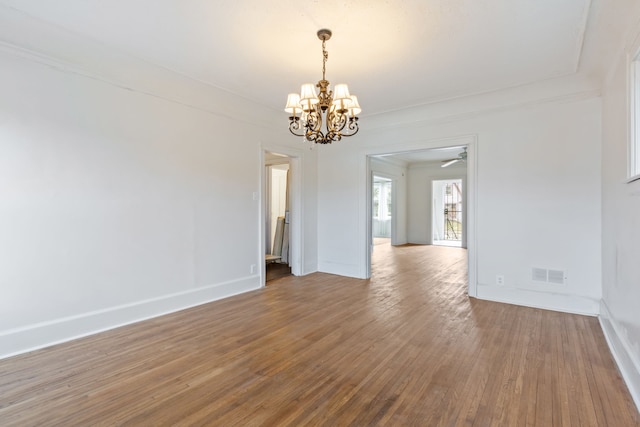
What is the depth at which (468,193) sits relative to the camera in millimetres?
4496

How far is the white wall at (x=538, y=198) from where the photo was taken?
3664 mm

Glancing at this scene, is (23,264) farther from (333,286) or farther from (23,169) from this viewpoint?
(333,286)

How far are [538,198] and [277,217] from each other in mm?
5180

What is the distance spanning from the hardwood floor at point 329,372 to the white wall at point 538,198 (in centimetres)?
43

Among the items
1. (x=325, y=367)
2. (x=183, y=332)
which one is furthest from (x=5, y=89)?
(x=325, y=367)

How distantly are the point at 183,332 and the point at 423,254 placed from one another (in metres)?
6.53

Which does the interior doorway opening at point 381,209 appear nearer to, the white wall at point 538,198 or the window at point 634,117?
the white wall at point 538,198

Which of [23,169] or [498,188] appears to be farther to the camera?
[498,188]

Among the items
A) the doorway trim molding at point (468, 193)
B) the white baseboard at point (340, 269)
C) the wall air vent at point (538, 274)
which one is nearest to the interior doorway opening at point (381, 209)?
the white baseboard at point (340, 269)

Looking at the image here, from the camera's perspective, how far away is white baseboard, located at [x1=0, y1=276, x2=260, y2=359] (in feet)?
8.71

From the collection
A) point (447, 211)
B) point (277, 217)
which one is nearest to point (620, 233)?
point (277, 217)

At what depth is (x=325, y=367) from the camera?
2445mm

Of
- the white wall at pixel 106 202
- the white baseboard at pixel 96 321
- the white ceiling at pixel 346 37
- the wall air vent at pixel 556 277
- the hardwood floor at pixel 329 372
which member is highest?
the white ceiling at pixel 346 37

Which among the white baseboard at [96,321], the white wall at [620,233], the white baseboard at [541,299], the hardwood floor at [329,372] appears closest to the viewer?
the hardwood floor at [329,372]
